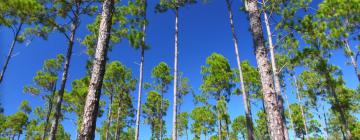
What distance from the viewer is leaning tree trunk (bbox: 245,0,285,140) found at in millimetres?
5211

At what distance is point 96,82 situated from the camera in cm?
485

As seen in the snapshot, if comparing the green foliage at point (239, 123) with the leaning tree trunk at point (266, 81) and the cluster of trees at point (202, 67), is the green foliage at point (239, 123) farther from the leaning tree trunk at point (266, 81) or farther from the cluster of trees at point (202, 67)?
the leaning tree trunk at point (266, 81)

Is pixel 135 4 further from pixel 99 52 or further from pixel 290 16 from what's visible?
pixel 99 52

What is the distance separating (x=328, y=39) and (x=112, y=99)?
16791mm

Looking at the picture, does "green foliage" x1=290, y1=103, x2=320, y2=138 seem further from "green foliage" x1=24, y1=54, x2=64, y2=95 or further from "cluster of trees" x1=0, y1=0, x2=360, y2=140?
"green foliage" x1=24, y1=54, x2=64, y2=95

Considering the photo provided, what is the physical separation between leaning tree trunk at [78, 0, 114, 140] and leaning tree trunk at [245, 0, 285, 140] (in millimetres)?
3196

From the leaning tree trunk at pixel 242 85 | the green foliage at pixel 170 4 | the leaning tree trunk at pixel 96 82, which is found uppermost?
the green foliage at pixel 170 4

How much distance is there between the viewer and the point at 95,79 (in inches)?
192

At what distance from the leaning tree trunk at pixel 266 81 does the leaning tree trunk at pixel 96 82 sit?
10.5ft

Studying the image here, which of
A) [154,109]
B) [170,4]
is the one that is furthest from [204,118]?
[170,4]

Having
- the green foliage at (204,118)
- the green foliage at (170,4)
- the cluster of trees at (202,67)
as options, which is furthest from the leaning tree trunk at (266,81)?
the green foliage at (204,118)

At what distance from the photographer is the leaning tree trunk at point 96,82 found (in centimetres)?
443

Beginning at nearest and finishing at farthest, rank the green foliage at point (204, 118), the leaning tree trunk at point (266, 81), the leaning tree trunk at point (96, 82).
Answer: the leaning tree trunk at point (96, 82) → the leaning tree trunk at point (266, 81) → the green foliage at point (204, 118)

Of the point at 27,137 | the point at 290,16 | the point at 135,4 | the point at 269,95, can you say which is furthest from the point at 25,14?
the point at 27,137
